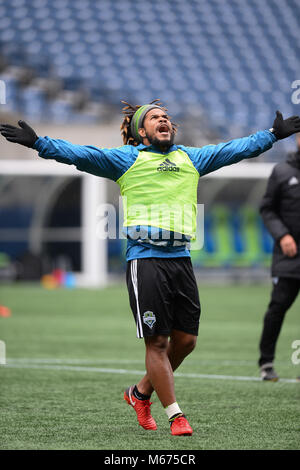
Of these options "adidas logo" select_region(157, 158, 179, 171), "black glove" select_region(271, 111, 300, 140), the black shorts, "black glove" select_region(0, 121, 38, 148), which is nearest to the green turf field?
the black shorts

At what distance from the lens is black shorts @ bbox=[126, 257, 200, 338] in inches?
177

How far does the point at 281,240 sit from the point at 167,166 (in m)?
2.28

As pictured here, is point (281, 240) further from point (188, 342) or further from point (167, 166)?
point (167, 166)

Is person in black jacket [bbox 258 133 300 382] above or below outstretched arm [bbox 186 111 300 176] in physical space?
below

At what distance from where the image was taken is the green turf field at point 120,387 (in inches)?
173

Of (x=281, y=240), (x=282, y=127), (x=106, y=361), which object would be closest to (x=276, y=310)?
(x=281, y=240)

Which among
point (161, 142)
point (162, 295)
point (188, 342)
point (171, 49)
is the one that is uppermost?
point (171, 49)

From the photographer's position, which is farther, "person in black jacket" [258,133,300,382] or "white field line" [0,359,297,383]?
"white field line" [0,359,297,383]

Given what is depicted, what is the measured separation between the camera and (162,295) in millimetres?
4496

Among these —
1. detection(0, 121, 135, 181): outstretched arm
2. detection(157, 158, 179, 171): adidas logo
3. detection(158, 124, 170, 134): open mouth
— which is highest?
detection(158, 124, 170, 134): open mouth

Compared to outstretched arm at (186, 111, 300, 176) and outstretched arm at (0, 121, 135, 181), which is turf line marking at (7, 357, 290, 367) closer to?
outstretched arm at (186, 111, 300, 176)

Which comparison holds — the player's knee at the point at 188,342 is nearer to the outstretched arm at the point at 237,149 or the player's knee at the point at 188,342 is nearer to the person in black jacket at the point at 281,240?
the outstretched arm at the point at 237,149

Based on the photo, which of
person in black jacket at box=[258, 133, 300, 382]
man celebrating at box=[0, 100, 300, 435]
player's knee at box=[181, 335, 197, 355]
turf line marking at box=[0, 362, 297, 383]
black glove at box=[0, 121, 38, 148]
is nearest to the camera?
black glove at box=[0, 121, 38, 148]

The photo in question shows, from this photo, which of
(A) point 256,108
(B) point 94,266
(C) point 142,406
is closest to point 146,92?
(A) point 256,108
